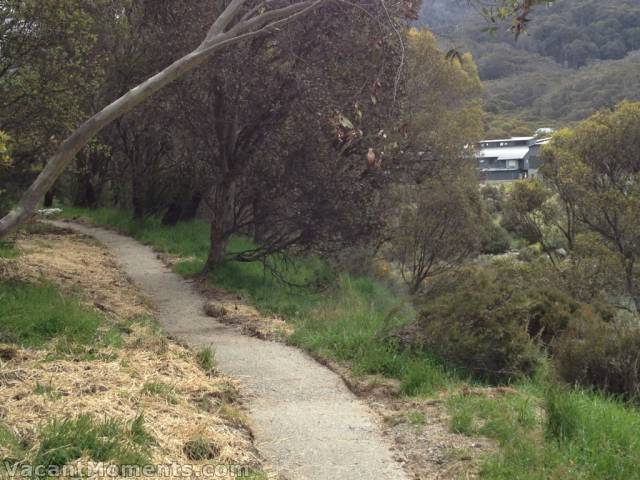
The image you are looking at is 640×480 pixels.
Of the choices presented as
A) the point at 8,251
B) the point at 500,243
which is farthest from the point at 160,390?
the point at 500,243

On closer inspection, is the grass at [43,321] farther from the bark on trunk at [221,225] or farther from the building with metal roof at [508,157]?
the building with metal roof at [508,157]

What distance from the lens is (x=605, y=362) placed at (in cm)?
692

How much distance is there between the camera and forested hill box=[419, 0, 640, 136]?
76000mm

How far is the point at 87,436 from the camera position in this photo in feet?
14.2

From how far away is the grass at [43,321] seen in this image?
6.92 metres

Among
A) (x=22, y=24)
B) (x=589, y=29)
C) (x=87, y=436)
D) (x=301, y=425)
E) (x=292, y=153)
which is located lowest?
(x=301, y=425)

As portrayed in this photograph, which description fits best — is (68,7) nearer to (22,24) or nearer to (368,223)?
(22,24)

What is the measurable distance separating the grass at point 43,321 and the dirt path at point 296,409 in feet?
4.42

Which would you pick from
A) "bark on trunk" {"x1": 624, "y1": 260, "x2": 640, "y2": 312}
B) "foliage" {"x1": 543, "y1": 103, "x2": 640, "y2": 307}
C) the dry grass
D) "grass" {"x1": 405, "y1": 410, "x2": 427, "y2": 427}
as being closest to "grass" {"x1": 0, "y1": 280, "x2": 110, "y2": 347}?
the dry grass

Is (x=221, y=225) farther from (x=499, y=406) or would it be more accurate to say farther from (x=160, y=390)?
(x=499, y=406)

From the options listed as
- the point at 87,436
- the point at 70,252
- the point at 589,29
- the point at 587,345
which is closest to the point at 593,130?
the point at 70,252

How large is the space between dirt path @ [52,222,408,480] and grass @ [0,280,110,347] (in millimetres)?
1346

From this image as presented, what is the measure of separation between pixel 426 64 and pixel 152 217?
1075 cm

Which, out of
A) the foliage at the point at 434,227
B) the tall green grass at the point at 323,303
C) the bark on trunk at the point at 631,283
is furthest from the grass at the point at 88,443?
the bark on trunk at the point at 631,283
